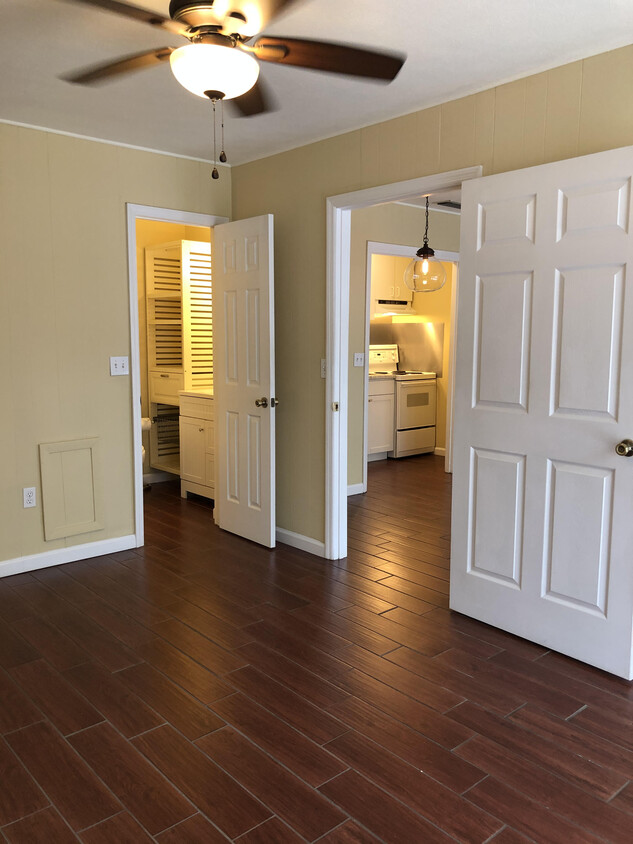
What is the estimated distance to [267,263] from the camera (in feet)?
13.1

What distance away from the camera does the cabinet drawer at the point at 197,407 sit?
5.12 meters

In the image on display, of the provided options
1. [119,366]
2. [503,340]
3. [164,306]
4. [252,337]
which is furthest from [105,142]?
[503,340]

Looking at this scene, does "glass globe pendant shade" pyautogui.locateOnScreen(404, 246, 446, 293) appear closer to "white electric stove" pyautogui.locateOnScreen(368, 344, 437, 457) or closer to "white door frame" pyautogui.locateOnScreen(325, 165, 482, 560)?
"white electric stove" pyautogui.locateOnScreen(368, 344, 437, 457)

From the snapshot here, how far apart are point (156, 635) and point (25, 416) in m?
1.55

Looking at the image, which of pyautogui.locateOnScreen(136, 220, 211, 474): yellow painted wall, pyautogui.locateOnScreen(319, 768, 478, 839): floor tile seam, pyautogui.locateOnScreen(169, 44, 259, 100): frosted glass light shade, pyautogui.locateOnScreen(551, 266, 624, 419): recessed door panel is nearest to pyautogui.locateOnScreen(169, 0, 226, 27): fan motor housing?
pyautogui.locateOnScreen(169, 44, 259, 100): frosted glass light shade

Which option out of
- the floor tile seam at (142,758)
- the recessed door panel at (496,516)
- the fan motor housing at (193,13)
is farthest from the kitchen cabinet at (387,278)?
the floor tile seam at (142,758)

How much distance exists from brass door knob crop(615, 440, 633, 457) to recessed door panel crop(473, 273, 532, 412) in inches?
17.9

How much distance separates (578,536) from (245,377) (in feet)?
7.61

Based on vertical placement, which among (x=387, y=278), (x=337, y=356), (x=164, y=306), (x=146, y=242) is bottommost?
(x=337, y=356)

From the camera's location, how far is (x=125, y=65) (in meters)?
2.29

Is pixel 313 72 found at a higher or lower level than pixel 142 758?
higher

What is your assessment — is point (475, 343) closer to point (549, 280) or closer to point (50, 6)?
point (549, 280)

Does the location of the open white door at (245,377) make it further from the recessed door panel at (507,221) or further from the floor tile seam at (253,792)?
the floor tile seam at (253,792)

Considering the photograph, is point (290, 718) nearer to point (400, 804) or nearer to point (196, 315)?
point (400, 804)
